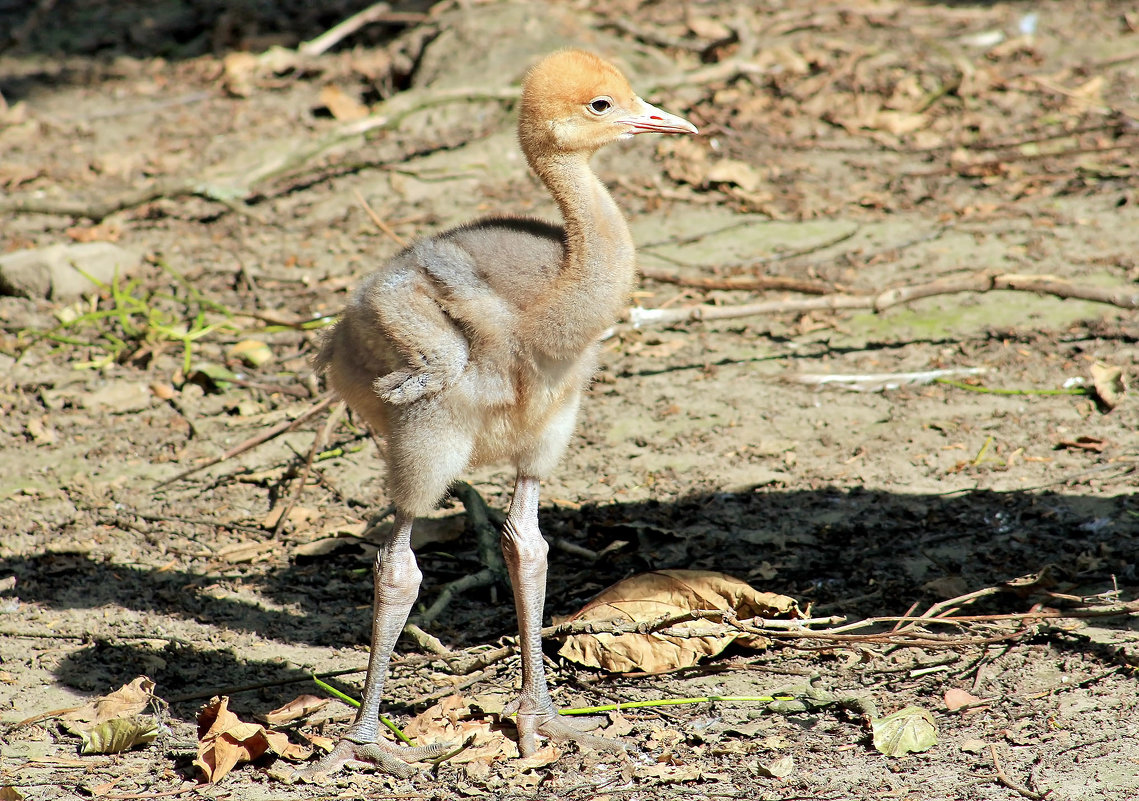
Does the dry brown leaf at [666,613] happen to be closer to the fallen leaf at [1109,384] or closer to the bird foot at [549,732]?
the bird foot at [549,732]

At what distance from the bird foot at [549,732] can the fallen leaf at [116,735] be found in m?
1.20

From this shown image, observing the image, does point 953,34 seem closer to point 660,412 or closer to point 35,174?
point 660,412

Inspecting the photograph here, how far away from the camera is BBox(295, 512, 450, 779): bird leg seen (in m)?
3.72

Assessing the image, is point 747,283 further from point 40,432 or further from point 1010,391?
point 40,432

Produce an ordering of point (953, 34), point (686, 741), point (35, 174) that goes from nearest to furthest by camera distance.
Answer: point (686, 741)
point (35, 174)
point (953, 34)

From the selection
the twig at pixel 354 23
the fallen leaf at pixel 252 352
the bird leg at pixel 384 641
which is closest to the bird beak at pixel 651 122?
the bird leg at pixel 384 641

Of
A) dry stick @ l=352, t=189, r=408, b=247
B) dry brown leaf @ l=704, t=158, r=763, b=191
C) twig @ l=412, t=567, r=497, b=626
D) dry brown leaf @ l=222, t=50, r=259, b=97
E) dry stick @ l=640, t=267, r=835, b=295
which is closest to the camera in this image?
twig @ l=412, t=567, r=497, b=626

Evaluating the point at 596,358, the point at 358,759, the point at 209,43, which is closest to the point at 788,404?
the point at 596,358

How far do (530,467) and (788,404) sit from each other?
2605mm

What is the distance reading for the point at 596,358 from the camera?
3.94 metres

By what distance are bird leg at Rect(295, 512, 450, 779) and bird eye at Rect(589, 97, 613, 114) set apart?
1.44 meters

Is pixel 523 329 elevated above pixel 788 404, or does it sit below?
above

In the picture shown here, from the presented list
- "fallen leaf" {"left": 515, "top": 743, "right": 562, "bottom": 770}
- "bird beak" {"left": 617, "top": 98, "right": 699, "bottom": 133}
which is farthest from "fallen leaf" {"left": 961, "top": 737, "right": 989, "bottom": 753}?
"bird beak" {"left": 617, "top": 98, "right": 699, "bottom": 133}

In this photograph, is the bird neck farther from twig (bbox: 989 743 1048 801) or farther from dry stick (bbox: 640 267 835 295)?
dry stick (bbox: 640 267 835 295)
